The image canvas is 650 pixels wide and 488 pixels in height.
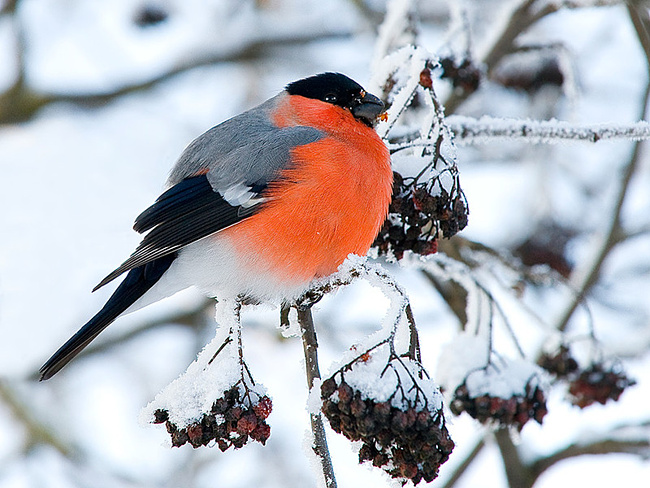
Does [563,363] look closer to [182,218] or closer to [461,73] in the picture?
[461,73]

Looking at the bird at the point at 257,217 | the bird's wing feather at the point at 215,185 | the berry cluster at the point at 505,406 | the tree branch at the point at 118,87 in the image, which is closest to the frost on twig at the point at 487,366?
the berry cluster at the point at 505,406

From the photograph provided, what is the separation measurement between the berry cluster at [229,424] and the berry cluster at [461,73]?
1.29 m

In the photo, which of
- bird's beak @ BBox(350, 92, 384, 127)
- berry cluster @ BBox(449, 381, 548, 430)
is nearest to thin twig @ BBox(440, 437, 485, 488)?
berry cluster @ BBox(449, 381, 548, 430)

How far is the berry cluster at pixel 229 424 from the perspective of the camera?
167cm

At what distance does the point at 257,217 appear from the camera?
2.28 metres

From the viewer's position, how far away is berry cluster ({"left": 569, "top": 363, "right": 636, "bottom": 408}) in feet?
8.79

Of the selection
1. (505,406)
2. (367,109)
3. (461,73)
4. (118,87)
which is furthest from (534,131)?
(118,87)

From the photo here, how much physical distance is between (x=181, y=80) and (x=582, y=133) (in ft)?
11.6

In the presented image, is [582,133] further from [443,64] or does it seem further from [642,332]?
[642,332]

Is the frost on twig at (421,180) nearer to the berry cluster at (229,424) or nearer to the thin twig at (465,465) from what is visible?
the berry cluster at (229,424)

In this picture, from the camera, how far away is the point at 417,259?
89.4 inches

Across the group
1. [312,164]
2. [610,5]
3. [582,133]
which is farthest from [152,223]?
[610,5]

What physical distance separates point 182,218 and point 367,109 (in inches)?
28.5

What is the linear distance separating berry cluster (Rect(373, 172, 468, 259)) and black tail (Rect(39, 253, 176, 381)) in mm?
685
